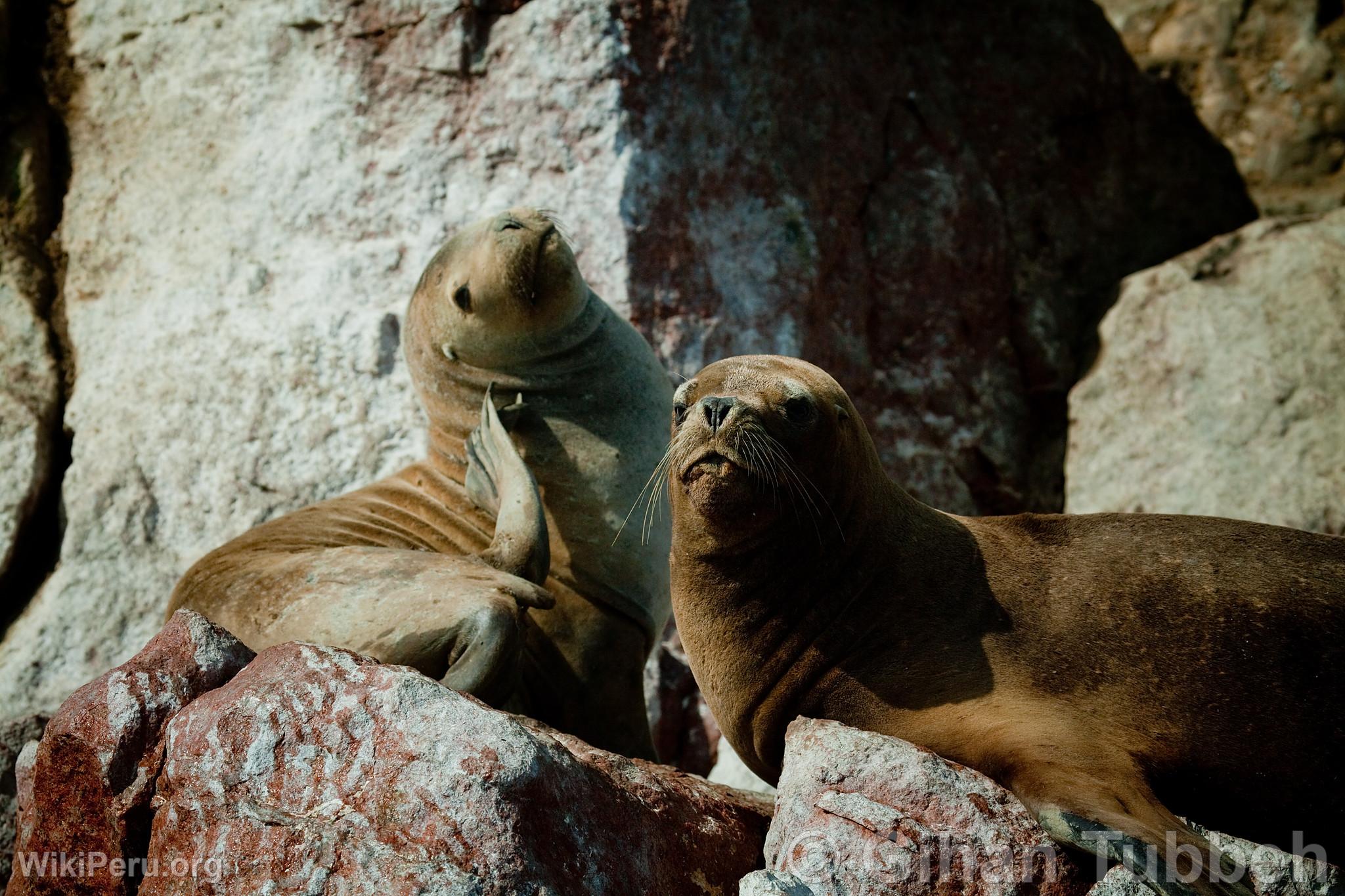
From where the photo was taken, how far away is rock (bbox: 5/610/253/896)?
319cm

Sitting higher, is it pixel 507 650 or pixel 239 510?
pixel 507 650

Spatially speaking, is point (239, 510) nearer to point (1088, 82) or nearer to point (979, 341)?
point (979, 341)

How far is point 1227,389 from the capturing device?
637 cm

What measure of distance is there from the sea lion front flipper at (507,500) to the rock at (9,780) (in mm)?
1559

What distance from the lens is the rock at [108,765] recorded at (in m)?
3.19

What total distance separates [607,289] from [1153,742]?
349 cm

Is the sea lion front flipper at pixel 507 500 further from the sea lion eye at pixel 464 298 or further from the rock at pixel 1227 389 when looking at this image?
the rock at pixel 1227 389

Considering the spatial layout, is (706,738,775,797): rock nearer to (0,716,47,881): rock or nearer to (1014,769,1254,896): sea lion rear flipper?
(0,716,47,881): rock

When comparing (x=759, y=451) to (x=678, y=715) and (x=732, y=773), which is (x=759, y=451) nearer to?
(x=732, y=773)

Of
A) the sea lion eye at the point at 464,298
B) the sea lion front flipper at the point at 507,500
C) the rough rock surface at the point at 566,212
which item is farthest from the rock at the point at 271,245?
the sea lion front flipper at the point at 507,500

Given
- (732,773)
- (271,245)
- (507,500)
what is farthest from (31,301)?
(732,773)

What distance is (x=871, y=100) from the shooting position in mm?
6961

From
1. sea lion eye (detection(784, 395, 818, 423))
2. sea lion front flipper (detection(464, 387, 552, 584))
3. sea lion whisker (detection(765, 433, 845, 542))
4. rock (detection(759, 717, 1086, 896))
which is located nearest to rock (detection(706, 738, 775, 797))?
sea lion front flipper (detection(464, 387, 552, 584))

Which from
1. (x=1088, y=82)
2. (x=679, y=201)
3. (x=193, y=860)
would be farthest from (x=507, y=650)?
(x=1088, y=82)
